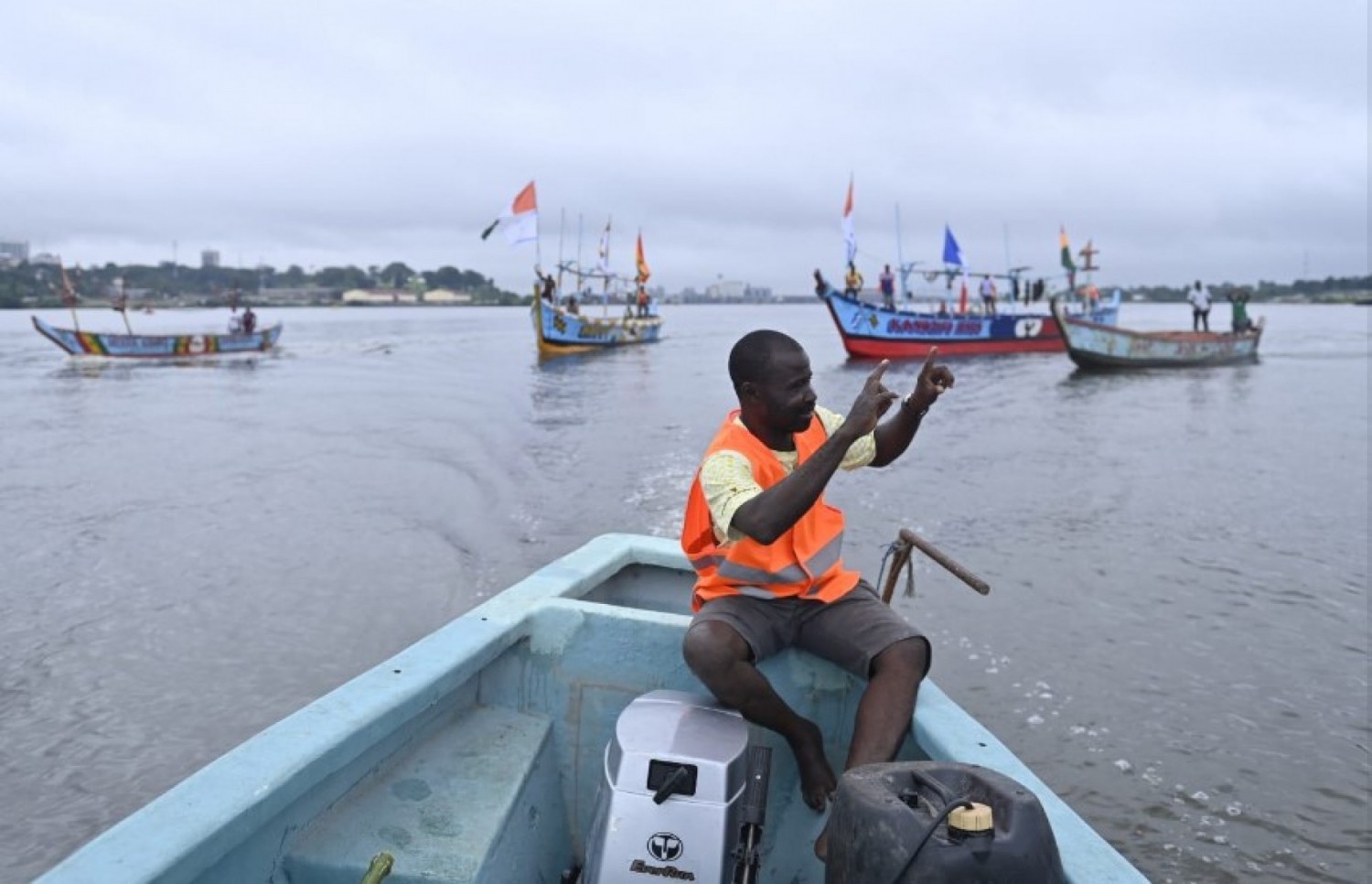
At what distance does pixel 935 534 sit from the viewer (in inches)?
345

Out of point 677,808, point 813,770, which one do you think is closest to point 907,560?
point 813,770

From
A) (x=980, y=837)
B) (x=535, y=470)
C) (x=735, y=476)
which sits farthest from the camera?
(x=535, y=470)

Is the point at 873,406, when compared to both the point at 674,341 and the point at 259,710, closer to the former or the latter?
the point at 259,710

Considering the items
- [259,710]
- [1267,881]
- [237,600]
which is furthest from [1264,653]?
[237,600]

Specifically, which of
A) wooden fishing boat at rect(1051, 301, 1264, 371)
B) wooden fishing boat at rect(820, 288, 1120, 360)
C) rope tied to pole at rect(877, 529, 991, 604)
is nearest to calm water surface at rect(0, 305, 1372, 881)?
rope tied to pole at rect(877, 529, 991, 604)

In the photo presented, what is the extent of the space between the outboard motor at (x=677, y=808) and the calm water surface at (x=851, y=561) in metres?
2.51

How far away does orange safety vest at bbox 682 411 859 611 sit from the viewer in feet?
8.56

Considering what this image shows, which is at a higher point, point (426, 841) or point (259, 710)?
point (426, 841)

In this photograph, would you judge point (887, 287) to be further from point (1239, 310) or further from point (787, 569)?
point (787, 569)

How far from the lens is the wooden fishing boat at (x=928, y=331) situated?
2908 centimetres

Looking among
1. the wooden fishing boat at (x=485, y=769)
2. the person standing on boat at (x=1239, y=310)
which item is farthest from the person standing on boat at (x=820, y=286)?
the wooden fishing boat at (x=485, y=769)

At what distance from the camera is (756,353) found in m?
2.58

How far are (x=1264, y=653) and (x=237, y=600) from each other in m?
6.80

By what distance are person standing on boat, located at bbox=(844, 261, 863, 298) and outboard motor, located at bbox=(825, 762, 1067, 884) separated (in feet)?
91.3
